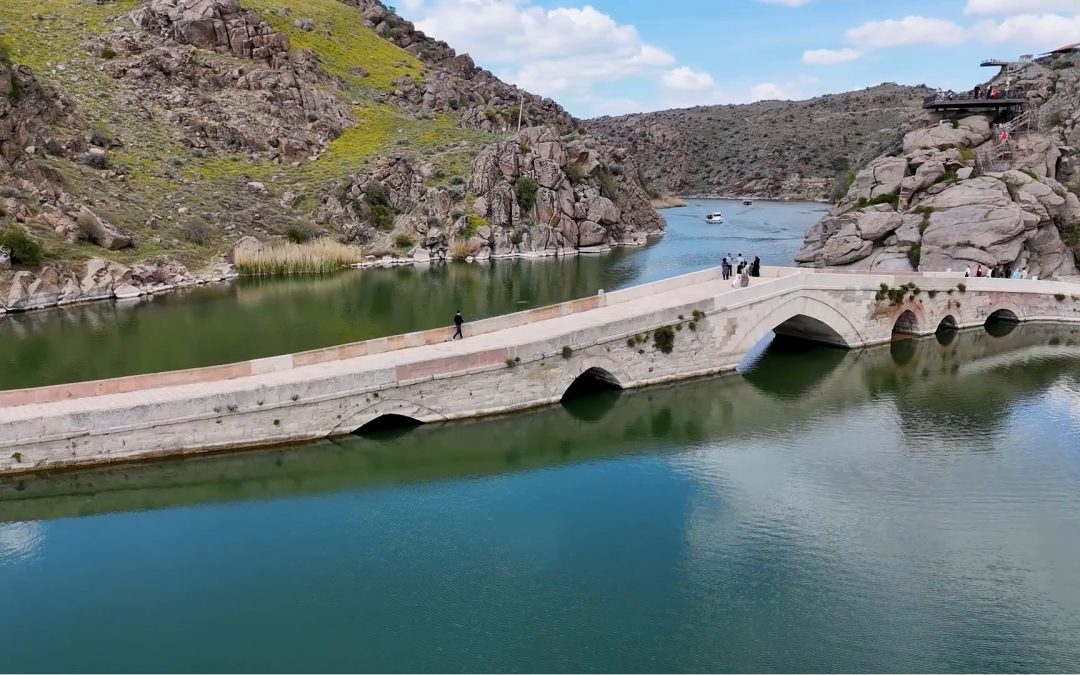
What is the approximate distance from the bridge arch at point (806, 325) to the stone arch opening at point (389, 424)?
12200 millimetres

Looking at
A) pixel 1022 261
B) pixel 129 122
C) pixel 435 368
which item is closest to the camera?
pixel 435 368

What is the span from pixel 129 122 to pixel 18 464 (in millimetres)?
47742

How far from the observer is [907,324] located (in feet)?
115

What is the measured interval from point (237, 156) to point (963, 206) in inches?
2008

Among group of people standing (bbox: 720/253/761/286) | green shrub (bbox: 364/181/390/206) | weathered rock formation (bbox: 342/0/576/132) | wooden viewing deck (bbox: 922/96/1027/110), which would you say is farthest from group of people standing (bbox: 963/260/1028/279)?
weathered rock formation (bbox: 342/0/576/132)

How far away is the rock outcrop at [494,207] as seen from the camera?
6125 centimetres

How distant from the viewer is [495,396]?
24.4 metres

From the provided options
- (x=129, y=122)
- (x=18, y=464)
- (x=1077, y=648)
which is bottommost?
(x=1077, y=648)

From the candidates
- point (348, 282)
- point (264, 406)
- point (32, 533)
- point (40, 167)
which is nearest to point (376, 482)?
point (264, 406)

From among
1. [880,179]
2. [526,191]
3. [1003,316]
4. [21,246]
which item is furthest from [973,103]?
[21,246]

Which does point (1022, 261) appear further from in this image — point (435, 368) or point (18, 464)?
point (18, 464)

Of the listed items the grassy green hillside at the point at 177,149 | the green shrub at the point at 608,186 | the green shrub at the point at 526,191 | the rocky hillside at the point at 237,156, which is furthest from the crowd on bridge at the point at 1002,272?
the grassy green hillside at the point at 177,149

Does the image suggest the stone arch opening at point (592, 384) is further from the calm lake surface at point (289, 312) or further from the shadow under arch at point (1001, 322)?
the shadow under arch at point (1001, 322)

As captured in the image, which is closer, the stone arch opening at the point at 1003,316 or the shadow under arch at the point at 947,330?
the shadow under arch at the point at 947,330
